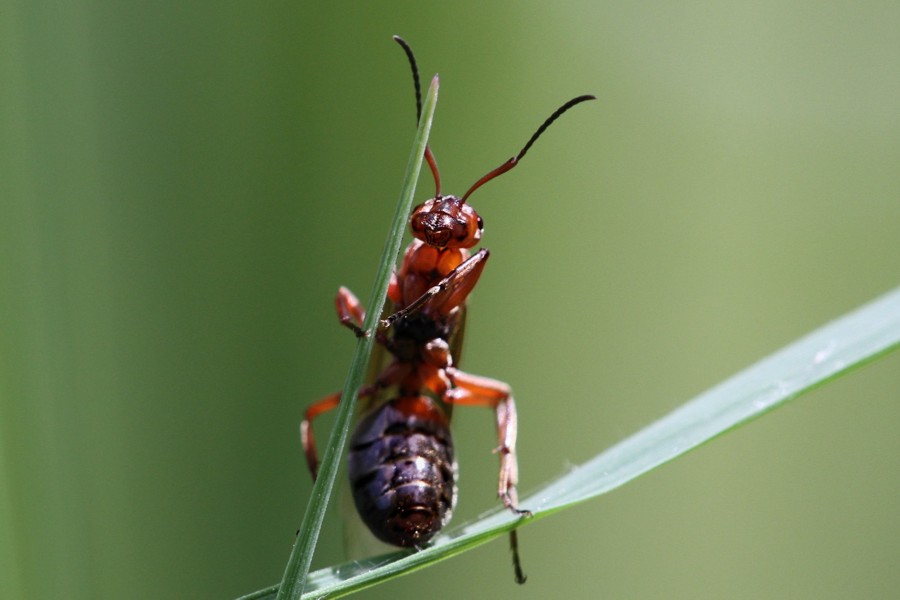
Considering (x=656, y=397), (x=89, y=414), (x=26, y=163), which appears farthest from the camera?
(x=656, y=397)

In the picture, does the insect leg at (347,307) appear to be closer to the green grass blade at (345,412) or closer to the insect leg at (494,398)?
the insect leg at (494,398)

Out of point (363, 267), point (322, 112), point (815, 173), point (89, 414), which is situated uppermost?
point (815, 173)

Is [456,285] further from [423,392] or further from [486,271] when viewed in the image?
[486,271]

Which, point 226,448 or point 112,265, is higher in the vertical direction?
point 112,265

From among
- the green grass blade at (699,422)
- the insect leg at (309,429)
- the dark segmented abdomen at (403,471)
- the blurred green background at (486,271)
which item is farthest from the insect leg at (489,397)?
the blurred green background at (486,271)

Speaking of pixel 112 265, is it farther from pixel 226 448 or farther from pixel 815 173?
pixel 815 173

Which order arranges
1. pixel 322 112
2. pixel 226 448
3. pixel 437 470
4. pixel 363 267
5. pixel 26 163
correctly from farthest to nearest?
pixel 363 267, pixel 322 112, pixel 226 448, pixel 26 163, pixel 437 470

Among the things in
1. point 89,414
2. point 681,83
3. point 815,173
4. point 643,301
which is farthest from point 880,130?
point 89,414
